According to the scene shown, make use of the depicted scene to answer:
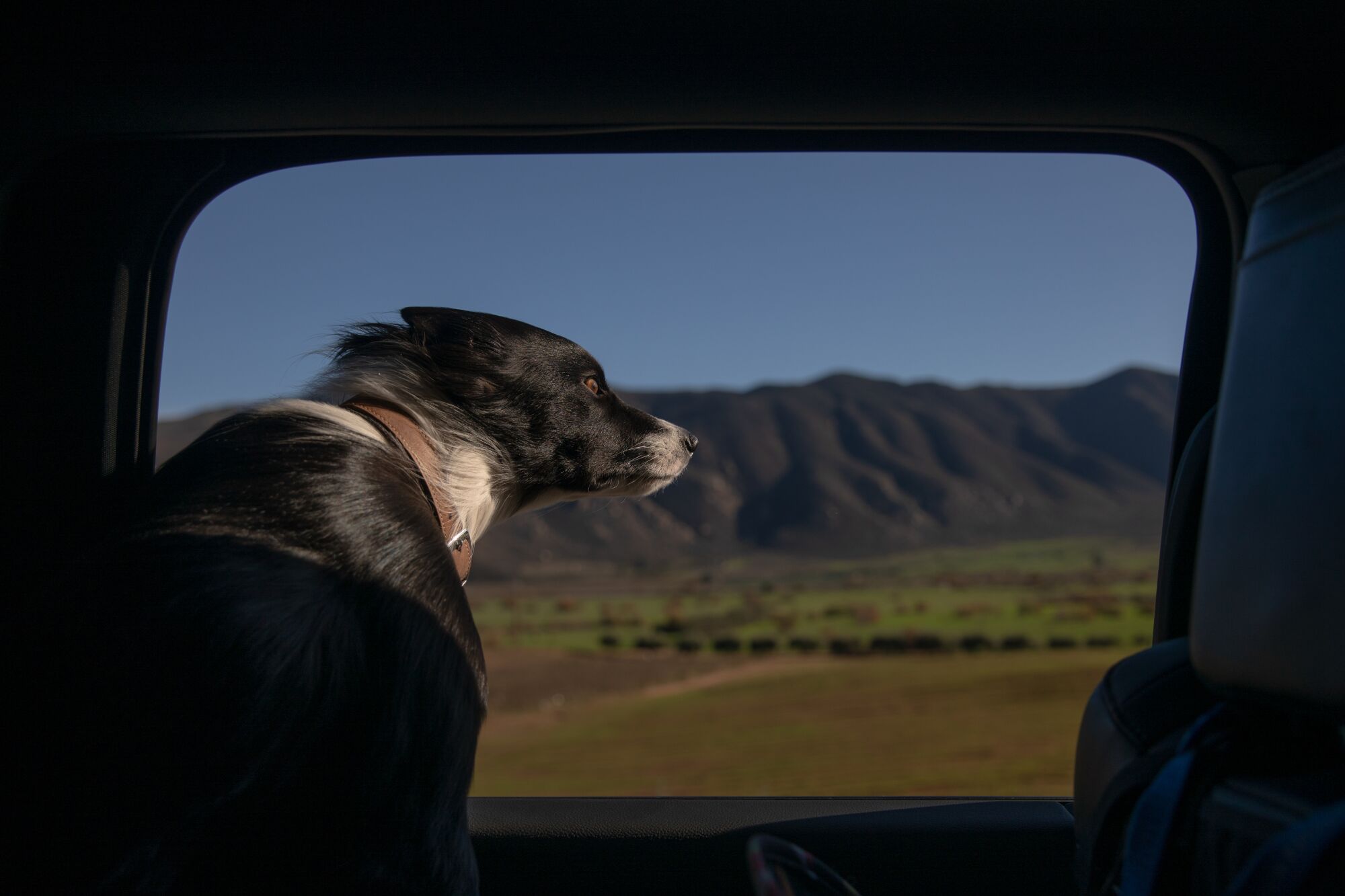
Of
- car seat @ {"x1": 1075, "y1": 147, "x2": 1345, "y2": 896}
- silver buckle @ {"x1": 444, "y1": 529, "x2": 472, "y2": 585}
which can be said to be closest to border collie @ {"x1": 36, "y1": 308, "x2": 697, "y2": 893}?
silver buckle @ {"x1": 444, "y1": 529, "x2": 472, "y2": 585}

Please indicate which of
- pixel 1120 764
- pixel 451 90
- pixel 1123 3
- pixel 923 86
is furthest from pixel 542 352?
pixel 1120 764

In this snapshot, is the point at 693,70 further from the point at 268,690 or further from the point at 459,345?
the point at 268,690

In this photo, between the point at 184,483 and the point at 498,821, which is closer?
the point at 184,483

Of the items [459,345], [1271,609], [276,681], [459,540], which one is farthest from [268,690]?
[1271,609]

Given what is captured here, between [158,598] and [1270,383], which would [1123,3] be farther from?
[158,598]

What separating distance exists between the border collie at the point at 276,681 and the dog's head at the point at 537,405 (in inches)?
16.3

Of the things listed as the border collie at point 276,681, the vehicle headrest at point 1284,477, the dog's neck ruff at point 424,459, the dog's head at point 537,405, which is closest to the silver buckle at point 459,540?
the dog's neck ruff at point 424,459

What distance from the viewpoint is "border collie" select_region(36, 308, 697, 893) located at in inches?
65.7

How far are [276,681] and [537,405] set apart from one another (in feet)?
4.30

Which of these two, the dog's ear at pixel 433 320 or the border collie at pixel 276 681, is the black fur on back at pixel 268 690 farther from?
the dog's ear at pixel 433 320

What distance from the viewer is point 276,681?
1781 millimetres

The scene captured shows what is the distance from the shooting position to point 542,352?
2930 mm

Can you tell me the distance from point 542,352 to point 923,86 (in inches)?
54.4

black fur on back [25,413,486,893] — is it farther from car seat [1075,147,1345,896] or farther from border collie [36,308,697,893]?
car seat [1075,147,1345,896]
